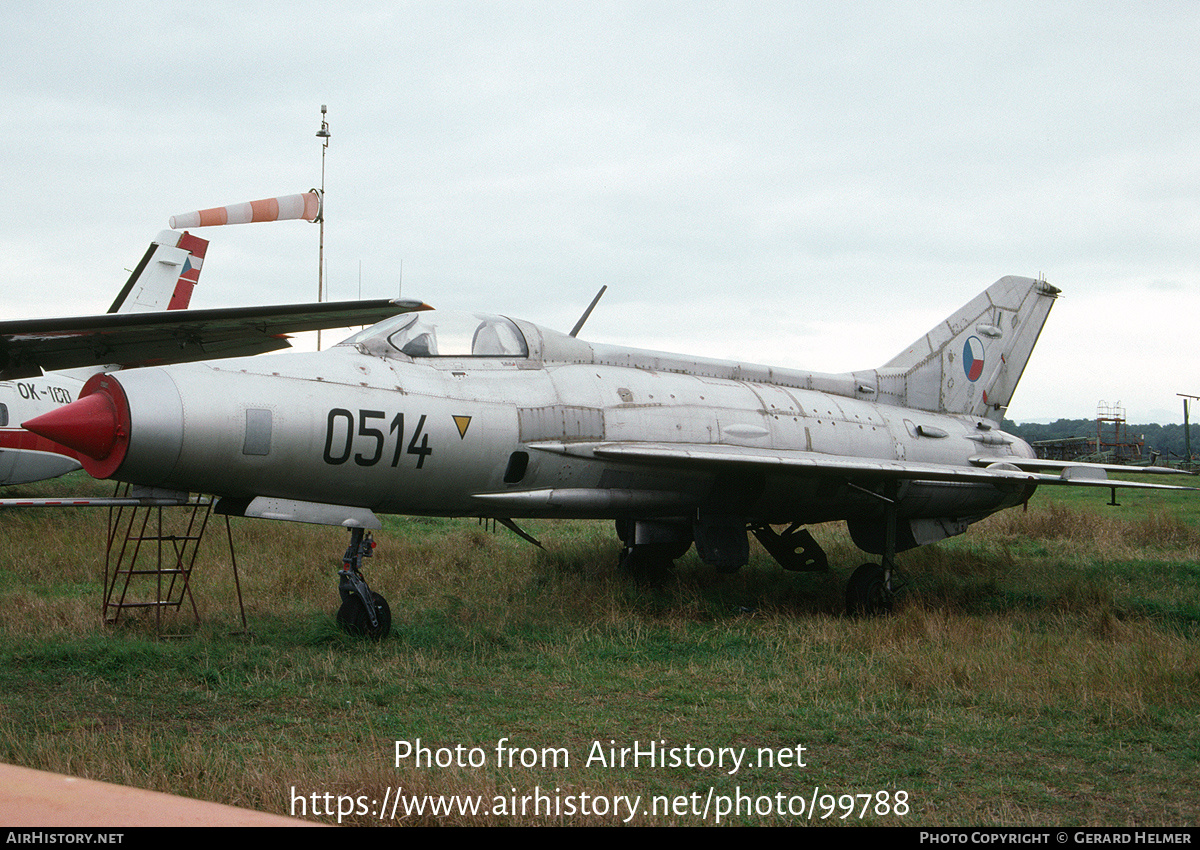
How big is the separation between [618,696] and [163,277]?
614 inches

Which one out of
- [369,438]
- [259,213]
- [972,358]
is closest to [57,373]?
[259,213]

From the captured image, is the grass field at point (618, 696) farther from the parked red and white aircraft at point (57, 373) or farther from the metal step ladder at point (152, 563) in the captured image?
the parked red and white aircraft at point (57, 373)

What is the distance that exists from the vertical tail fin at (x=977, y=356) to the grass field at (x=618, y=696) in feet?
9.20

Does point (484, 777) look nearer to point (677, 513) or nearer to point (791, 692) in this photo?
point (791, 692)

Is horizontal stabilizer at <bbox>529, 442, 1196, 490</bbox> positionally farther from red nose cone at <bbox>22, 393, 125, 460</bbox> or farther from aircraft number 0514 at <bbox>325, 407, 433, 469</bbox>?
red nose cone at <bbox>22, 393, 125, 460</bbox>

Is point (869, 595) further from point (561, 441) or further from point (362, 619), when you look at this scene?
point (362, 619)

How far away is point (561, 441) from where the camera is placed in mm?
8727

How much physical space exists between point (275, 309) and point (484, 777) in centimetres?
526

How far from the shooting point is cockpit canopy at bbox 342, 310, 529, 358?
8320 millimetres

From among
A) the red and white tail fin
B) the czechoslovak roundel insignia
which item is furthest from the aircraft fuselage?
the red and white tail fin

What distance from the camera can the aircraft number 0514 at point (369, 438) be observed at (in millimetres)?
7344

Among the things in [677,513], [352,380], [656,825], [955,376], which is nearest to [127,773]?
[656,825]

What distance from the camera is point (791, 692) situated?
651 cm

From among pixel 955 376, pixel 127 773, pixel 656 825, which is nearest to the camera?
pixel 656 825
